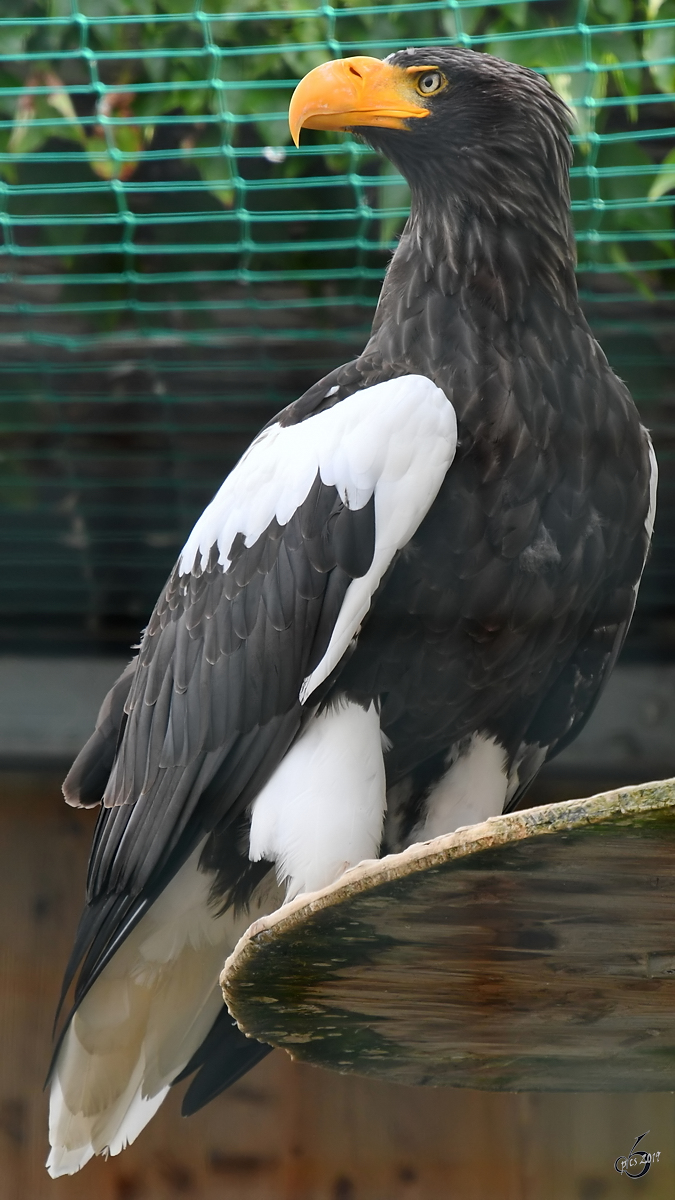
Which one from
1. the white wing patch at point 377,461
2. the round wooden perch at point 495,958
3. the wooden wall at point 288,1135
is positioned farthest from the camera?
the wooden wall at point 288,1135

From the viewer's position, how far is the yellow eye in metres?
2.05

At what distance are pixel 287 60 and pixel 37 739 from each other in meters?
1.41

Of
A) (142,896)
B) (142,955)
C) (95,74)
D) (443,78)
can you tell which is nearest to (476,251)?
(443,78)

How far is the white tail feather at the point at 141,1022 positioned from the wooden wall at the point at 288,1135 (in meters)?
0.65

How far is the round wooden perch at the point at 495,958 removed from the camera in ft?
3.78

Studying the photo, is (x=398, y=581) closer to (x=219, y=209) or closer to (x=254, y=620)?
(x=254, y=620)

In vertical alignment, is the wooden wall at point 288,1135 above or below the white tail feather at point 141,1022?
below

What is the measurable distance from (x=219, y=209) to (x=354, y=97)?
30 centimetres

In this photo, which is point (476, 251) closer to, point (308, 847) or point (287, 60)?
point (287, 60)

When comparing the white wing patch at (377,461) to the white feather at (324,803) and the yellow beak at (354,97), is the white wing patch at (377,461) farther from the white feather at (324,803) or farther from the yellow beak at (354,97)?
the yellow beak at (354,97)
